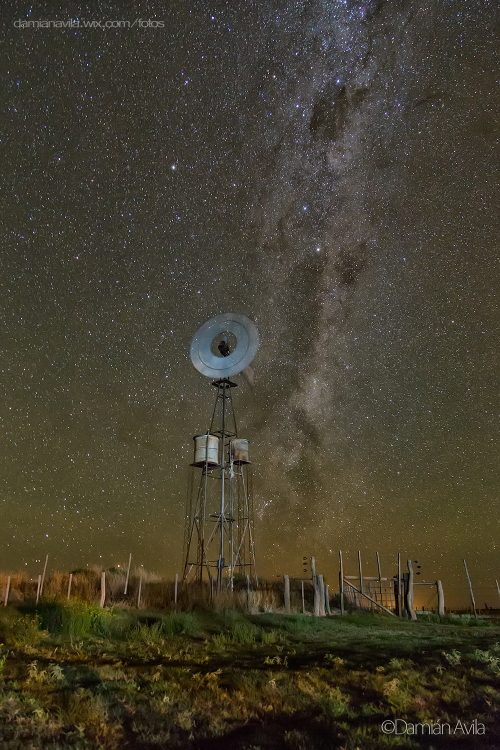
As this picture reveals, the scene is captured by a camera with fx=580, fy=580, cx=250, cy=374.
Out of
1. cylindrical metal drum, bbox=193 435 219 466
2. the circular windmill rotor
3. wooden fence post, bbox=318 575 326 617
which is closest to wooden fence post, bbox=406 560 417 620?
wooden fence post, bbox=318 575 326 617

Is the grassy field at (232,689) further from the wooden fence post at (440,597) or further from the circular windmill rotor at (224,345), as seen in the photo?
the circular windmill rotor at (224,345)

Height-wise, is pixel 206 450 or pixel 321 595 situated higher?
pixel 206 450

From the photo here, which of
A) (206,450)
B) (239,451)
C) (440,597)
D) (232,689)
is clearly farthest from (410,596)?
(232,689)

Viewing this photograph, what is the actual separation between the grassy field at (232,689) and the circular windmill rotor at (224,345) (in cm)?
1522

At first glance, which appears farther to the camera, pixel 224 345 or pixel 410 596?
pixel 224 345

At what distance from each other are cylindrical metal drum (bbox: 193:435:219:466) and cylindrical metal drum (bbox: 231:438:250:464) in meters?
0.97

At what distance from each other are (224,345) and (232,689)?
69.2 feet

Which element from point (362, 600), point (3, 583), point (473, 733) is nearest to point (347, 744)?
point (473, 733)

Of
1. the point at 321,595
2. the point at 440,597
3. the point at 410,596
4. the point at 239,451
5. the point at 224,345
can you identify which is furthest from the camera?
the point at 239,451

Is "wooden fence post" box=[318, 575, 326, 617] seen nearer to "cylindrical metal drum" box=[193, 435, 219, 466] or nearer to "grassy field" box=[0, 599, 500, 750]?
"cylindrical metal drum" box=[193, 435, 219, 466]

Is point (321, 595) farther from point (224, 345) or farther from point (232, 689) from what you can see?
point (232, 689)

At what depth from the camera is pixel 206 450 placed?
2734 cm

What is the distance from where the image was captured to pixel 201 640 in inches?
526

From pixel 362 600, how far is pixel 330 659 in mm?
20059
